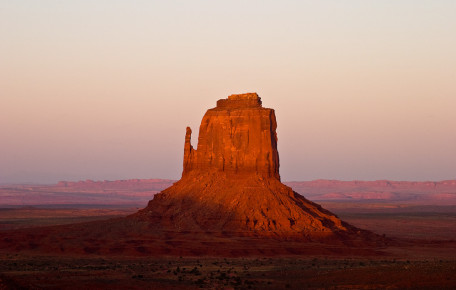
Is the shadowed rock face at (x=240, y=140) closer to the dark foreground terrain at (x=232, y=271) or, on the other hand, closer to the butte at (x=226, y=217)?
the butte at (x=226, y=217)

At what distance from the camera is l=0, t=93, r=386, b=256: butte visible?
82688mm

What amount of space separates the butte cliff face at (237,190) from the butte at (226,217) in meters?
0.12

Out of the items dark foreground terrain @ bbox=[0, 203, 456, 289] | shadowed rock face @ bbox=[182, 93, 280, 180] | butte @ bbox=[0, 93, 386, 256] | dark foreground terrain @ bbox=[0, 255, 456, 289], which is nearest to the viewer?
dark foreground terrain @ bbox=[0, 255, 456, 289]

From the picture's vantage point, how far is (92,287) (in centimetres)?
4703

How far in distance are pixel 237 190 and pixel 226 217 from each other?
480cm

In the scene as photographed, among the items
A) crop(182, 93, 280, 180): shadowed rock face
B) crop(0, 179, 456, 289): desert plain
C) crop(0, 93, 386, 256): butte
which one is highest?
crop(182, 93, 280, 180): shadowed rock face

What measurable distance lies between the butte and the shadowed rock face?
0.13 meters

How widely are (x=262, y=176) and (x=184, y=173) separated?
12.3 m

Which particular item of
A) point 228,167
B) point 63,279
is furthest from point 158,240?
point 63,279

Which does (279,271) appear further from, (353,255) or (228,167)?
(228,167)

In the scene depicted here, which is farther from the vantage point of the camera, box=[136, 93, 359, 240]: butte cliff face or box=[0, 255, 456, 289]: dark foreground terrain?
box=[136, 93, 359, 240]: butte cliff face

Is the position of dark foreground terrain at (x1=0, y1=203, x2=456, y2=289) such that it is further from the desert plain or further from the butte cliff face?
the butte cliff face

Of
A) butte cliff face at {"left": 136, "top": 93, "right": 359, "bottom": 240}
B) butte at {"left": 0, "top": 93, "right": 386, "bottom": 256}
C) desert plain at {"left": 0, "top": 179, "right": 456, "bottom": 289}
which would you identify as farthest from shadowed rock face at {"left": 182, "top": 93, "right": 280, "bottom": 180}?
desert plain at {"left": 0, "top": 179, "right": 456, "bottom": 289}

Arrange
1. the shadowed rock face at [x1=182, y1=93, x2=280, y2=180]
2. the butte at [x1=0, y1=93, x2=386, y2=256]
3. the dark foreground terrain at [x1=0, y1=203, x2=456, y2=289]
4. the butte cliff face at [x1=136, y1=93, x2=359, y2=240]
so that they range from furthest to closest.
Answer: the shadowed rock face at [x1=182, y1=93, x2=280, y2=180] < the butte cliff face at [x1=136, y1=93, x2=359, y2=240] < the butte at [x1=0, y1=93, x2=386, y2=256] < the dark foreground terrain at [x1=0, y1=203, x2=456, y2=289]
